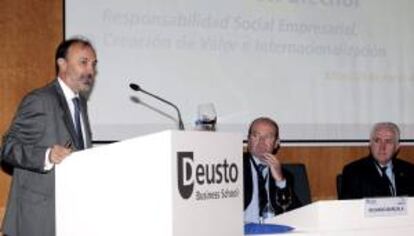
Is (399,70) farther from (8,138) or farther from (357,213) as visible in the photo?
(8,138)

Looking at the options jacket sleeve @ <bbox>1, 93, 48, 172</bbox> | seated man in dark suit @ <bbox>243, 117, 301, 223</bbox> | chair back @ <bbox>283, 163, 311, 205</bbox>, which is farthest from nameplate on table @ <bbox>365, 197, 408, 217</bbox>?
chair back @ <bbox>283, 163, 311, 205</bbox>

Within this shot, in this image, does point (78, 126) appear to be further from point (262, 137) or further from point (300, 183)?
point (300, 183)

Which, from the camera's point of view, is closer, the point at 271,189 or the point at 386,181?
the point at 271,189

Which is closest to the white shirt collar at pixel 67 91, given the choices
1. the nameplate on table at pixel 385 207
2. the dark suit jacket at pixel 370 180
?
the nameplate on table at pixel 385 207

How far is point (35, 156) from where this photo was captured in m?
3.17

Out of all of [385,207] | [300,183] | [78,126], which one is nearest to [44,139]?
[78,126]

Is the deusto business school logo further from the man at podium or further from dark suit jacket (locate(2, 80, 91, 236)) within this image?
dark suit jacket (locate(2, 80, 91, 236))

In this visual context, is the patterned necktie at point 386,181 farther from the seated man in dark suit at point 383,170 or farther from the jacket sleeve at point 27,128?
the jacket sleeve at point 27,128

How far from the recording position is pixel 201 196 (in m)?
2.52

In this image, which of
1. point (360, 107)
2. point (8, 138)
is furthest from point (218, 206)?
point (360, 107)

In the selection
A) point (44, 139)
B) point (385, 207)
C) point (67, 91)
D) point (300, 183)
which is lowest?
point (385, 207)

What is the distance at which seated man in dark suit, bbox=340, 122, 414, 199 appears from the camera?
5.22 m

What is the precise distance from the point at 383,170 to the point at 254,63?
1.26 metres

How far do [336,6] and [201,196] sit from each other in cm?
378
